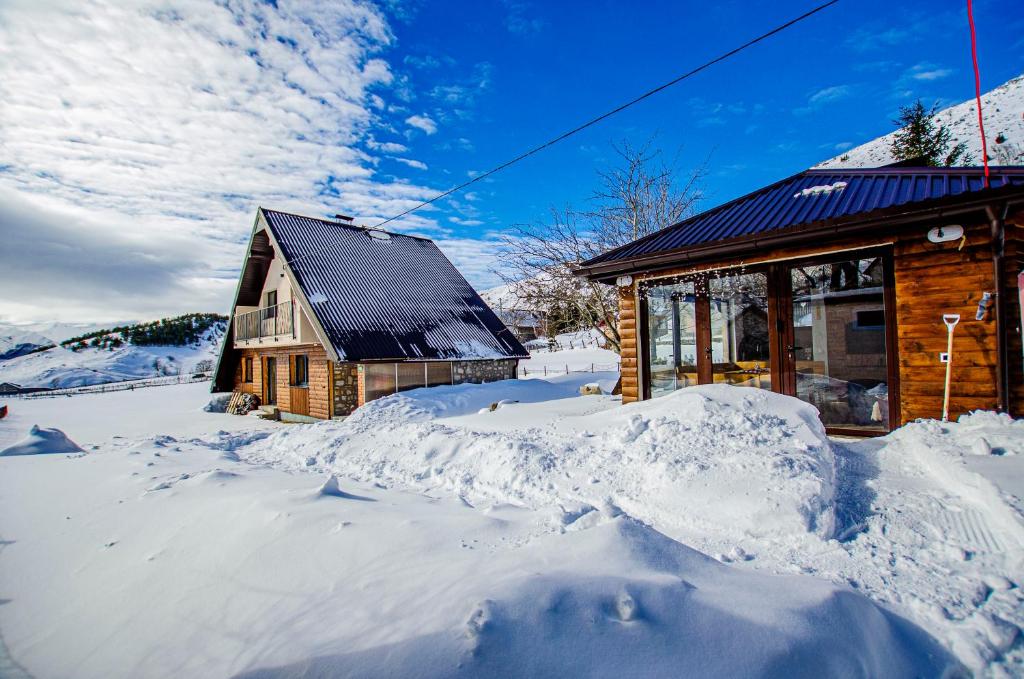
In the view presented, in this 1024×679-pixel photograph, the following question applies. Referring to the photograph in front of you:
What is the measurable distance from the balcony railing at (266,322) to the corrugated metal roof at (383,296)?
1.63m

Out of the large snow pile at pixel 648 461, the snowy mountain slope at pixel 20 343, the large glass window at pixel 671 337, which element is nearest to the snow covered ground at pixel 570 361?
the large glass window at pixel 671 337

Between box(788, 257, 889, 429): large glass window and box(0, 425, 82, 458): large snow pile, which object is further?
box(0, 425, 82, 458): large snow pile

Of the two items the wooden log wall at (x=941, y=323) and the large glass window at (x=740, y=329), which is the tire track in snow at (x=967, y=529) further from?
the large glass window at (x=740, y=329)

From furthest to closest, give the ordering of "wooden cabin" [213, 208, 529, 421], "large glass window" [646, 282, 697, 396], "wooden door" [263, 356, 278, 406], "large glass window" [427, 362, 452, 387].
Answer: "wooden door" [263, 356, 278, 406] < "large glass window" [427, 362, 452, 387] < "wooden cabin" [213, 208, 529, 421] < "large glass window" [646, 282, 697, 396]

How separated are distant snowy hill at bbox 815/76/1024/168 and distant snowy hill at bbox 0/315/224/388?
224 ft

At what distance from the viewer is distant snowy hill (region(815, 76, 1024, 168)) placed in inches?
1654

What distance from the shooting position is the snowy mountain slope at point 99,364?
131 ft

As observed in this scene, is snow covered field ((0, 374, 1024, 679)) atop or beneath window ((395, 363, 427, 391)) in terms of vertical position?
beneath

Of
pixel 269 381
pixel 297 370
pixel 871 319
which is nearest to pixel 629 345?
pixel 871 319

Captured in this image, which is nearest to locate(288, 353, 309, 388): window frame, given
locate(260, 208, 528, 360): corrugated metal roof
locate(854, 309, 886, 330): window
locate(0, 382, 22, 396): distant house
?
locate(260, 208, 528, 360): corrugated metal roof

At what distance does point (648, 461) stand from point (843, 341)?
153 inches

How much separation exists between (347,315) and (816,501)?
1353 centimetres

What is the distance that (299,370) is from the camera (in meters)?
17.1

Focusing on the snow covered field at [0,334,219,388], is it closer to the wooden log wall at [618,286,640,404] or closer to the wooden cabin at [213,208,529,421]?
the wooden cabin at [213,208,529,421]
